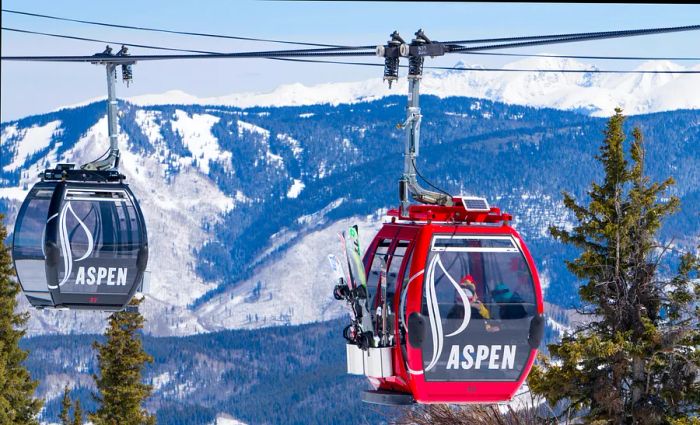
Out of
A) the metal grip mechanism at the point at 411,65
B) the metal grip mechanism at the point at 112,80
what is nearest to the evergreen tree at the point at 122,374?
the metal grip mechanism at the point at 112,80

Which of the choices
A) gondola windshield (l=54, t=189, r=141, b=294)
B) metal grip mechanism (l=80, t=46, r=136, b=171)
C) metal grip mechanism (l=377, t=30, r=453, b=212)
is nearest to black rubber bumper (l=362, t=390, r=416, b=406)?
metal grip mechanism (l=377, t=30, r=453, b=212)

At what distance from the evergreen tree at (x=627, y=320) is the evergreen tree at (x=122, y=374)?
20263 mm

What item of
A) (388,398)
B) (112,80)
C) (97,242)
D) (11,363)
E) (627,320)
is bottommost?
(11,363)

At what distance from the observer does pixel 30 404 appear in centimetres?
4700

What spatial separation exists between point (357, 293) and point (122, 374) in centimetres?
3046

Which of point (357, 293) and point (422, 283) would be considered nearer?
point (422, 283)

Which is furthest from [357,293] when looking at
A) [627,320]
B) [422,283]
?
[627,320]

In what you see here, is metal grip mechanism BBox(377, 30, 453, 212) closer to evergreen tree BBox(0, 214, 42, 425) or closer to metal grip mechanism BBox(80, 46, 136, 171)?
metal grip mechanism BBox(80, 46, 136, 171)

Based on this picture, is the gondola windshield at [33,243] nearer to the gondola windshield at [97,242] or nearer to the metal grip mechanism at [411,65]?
the gondola windshield at [97,242]

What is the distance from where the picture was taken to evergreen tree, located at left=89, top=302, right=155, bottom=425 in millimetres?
45469

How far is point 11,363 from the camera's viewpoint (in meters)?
46.4

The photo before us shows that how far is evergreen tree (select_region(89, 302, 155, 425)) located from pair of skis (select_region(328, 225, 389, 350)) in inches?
1109

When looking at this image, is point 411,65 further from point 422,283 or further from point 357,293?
point 357,293

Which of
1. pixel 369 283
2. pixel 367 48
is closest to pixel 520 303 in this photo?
pixel 369 283
